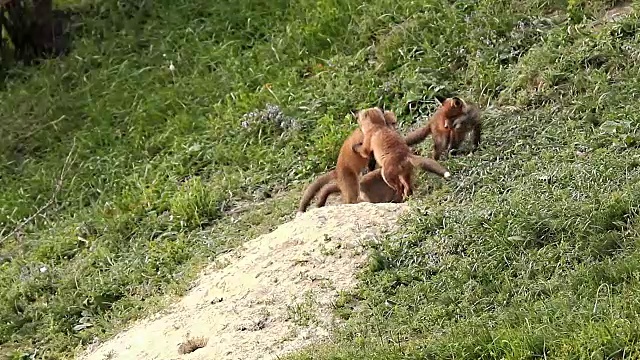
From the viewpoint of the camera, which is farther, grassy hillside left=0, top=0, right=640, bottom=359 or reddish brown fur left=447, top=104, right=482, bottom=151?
reddish brown fur left=447, top=104, right=482, bottom=151

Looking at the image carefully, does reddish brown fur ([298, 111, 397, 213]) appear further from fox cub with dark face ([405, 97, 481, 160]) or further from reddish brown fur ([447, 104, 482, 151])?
reddish brown fur ([447, 104, 482, 151])

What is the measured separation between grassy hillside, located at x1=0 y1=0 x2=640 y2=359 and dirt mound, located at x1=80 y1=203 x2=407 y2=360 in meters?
0.22

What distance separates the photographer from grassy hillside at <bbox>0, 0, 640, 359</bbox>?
5.33m

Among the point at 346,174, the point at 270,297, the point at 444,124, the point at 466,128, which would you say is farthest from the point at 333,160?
the point at 270,297

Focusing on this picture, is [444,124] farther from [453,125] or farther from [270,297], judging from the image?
[270,297]

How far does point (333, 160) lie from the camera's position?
8.78m

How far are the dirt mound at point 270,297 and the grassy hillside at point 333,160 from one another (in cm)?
22

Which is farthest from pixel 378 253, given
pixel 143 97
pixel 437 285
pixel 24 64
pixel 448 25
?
pixel 24 64

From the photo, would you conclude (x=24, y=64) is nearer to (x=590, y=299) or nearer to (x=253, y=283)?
(x=253, y=283)

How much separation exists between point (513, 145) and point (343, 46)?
3.51 m

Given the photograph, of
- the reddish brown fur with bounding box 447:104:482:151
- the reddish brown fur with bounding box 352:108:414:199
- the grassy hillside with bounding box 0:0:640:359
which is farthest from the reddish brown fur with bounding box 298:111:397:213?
the reddish brown fur with bounding box 447:104:482:151

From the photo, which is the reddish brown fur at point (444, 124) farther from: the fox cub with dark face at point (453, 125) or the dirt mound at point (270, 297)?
the dirt mound at point (270, 297)

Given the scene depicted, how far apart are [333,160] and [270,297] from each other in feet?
9.38

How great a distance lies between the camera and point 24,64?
40.4ft
